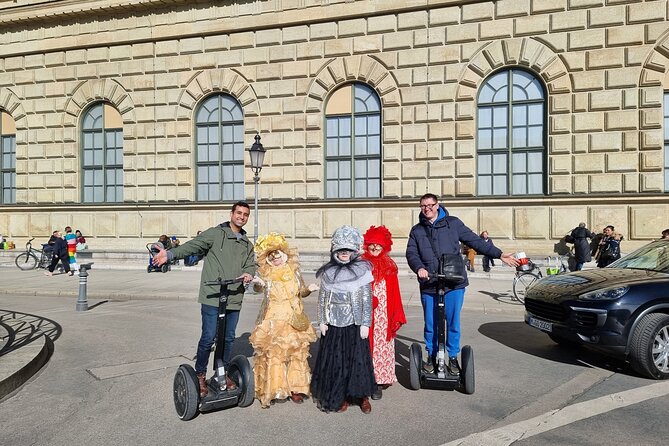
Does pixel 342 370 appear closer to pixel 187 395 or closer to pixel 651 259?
pixel 187 395

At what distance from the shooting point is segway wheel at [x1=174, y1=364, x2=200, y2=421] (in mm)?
4453

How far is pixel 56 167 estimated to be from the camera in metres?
21.3

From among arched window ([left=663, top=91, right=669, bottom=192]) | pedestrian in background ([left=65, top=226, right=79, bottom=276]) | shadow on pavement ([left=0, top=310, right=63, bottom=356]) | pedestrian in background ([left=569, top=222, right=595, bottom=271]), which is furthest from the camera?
pedestrian in background ([left=65, top=226, right=79, bottom=276])

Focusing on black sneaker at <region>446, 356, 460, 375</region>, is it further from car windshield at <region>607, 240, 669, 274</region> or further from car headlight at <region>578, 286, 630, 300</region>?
car windshield at <region>607, 240, 669, 274</region>

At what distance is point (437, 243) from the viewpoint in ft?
18.3

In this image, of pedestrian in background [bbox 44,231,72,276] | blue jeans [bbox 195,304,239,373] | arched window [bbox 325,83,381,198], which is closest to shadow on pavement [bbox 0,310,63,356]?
blue jeans [bbox 195,304,239,373]

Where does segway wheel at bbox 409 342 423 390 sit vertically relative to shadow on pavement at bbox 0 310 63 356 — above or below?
above

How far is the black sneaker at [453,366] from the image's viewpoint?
5298 millimetres

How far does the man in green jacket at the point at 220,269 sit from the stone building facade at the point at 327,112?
1301cm

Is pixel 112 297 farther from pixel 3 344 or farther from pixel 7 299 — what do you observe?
pixel 3 344

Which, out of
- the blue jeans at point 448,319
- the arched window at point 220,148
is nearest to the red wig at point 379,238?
the blue jeans at point 448,319

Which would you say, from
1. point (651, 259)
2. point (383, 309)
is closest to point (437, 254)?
point (383, 309)

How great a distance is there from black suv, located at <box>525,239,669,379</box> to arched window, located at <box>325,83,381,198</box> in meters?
12.1

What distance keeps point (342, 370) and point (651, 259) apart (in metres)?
5.00
